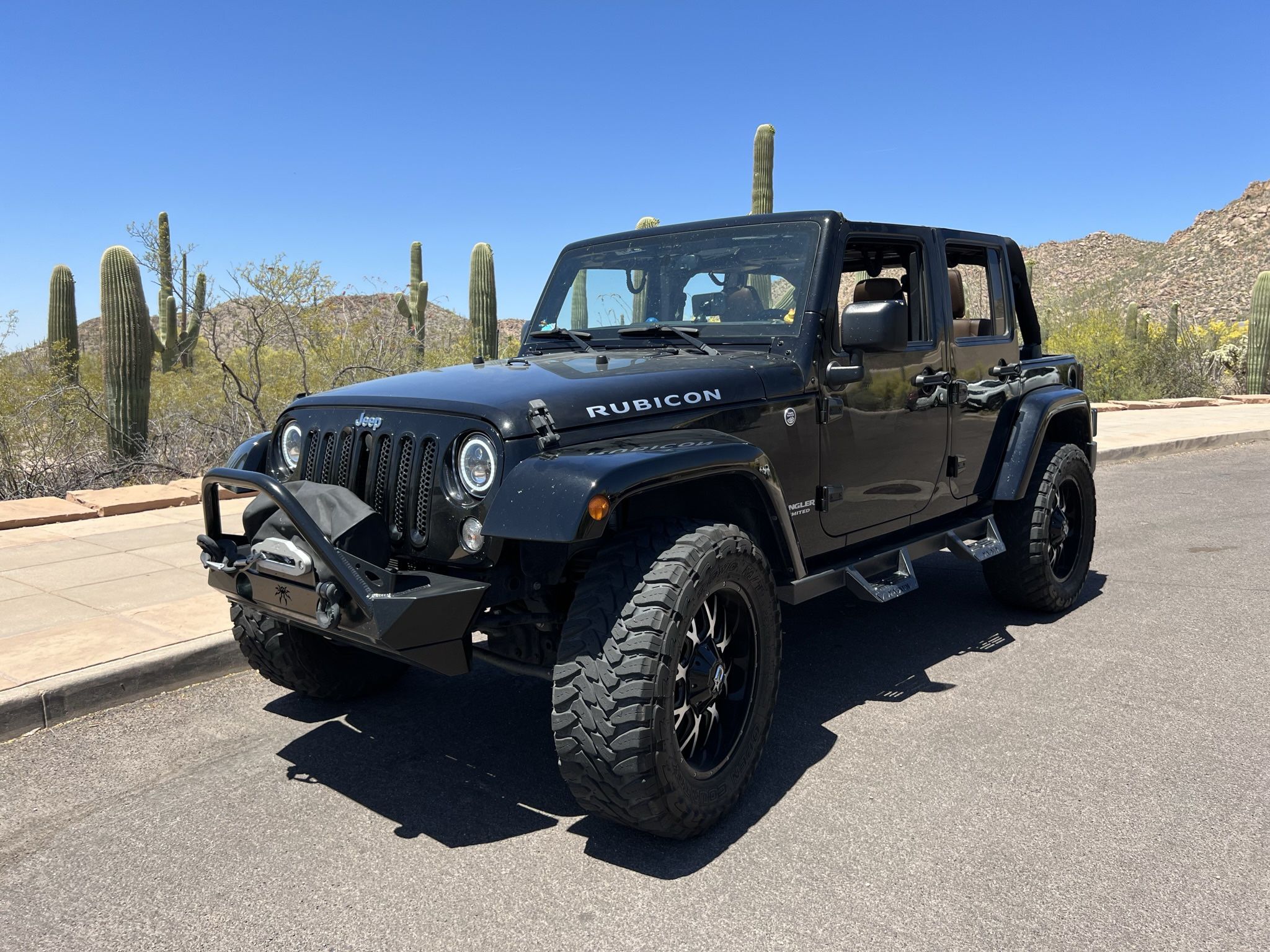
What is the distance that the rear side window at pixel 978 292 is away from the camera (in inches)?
192

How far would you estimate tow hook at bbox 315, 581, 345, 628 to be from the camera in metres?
2.72

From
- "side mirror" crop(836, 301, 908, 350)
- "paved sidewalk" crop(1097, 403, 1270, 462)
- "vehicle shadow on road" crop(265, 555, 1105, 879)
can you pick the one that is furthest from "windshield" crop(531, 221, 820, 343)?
"paved sidewalk" crop(1097, 403, 1270, 462)

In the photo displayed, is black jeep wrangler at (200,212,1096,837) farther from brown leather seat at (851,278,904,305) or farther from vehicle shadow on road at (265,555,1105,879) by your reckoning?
vehicle shadow on road at (265,555,1105,879)

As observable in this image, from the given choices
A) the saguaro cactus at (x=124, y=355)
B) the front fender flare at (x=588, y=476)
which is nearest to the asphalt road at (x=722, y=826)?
the front fender flare at (x=588, y=476)

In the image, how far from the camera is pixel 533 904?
8.48 feet

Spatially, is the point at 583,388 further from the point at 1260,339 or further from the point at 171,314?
the point at 1260,339

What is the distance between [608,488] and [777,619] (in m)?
0.90

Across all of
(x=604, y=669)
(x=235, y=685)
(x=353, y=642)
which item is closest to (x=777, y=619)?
(x=604, y=669)

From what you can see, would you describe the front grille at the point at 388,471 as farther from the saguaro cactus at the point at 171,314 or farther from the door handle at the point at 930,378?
the saguaro cactus at the point at 171,314

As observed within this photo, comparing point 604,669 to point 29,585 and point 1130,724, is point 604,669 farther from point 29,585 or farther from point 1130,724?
point 29,585

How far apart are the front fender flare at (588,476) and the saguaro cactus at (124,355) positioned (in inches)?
359

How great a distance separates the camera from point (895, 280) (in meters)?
4.47

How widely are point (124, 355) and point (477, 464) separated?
360 inches

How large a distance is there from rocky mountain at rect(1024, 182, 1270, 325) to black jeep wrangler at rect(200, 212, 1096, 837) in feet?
138
